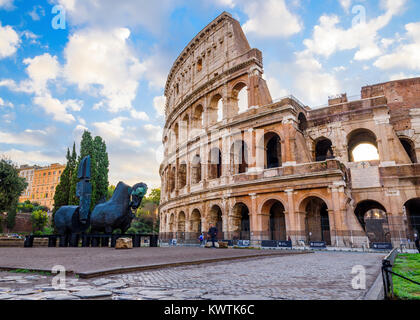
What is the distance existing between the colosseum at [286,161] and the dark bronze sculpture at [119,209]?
896 cm

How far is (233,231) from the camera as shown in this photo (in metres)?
21.7

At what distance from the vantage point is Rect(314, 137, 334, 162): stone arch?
83.4 feet

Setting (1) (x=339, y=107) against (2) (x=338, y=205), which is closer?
(2) (x=338, y=205)

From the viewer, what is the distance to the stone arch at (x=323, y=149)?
25420mm

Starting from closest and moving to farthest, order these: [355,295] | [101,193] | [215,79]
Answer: [355,295]
[215,79]
[101,193]

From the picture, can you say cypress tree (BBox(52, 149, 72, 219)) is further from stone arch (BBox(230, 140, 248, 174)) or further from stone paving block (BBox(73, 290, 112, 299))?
stone paving block (BBox(73, 290, 112, 299))

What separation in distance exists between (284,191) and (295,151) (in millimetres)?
3034

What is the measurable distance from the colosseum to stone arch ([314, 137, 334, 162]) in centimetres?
10

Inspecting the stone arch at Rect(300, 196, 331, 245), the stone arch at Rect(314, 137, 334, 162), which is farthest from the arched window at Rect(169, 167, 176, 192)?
the stone arch at Rect(300, 196, 331, 245)

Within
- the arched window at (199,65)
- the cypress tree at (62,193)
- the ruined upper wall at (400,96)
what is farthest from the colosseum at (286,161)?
the cypress tree at (62,193)

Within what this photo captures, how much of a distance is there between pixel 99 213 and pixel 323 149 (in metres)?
20.4
